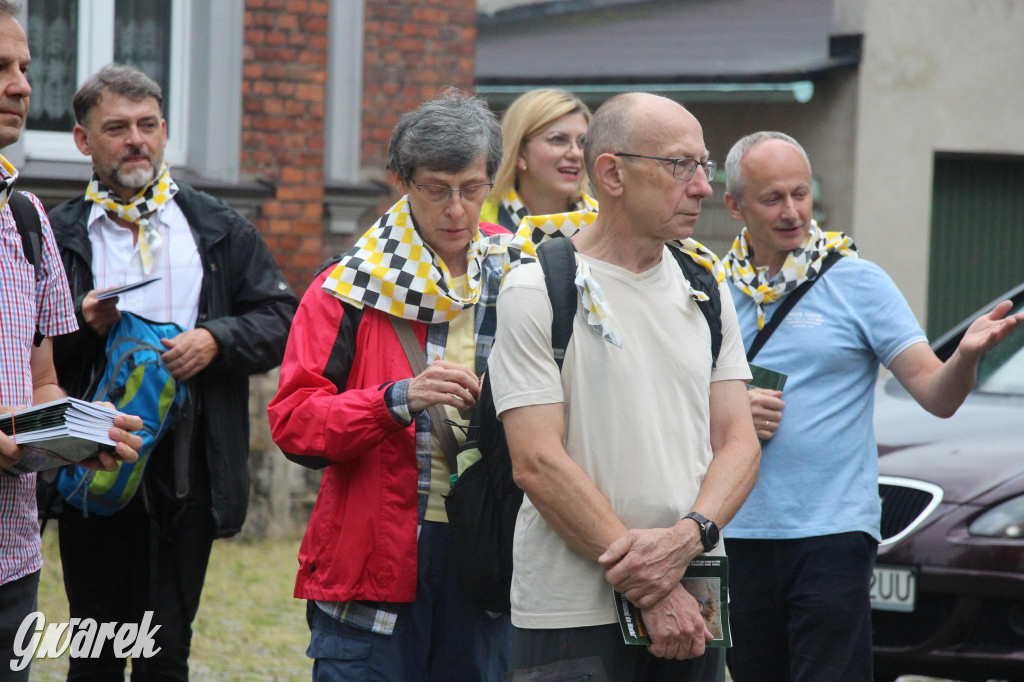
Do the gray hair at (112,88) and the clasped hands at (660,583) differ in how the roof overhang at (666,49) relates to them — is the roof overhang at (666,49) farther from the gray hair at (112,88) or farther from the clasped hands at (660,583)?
the clasped hands at (660,583)

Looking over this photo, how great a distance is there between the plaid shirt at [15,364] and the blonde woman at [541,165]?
1.89m

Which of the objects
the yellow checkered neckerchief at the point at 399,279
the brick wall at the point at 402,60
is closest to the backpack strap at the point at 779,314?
the yellow checkered neckerchief at the point at 399,279

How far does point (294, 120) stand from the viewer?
29.6 ft

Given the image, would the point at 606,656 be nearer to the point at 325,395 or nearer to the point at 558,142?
the point at 325,395

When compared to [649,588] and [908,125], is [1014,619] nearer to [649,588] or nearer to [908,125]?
[649,588]

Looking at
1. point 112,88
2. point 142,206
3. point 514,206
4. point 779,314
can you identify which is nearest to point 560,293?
point 779,314

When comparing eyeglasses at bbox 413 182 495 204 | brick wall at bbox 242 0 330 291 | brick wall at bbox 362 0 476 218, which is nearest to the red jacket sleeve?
eyeglasses at bbox 413 182 495 204

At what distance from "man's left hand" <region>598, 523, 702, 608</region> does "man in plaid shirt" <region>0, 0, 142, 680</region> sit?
1.21 m

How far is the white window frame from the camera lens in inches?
337

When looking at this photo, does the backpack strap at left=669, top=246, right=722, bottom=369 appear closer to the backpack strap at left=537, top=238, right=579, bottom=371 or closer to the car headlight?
the backpack strap at left=537, top=238, right=579, bottom=371

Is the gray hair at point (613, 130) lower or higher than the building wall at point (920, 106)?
lower

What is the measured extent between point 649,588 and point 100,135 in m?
2.57

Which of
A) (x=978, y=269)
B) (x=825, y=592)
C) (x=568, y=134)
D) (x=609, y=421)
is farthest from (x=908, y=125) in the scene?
(x=609, y=421)

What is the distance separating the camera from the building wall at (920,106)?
42.1 feet
